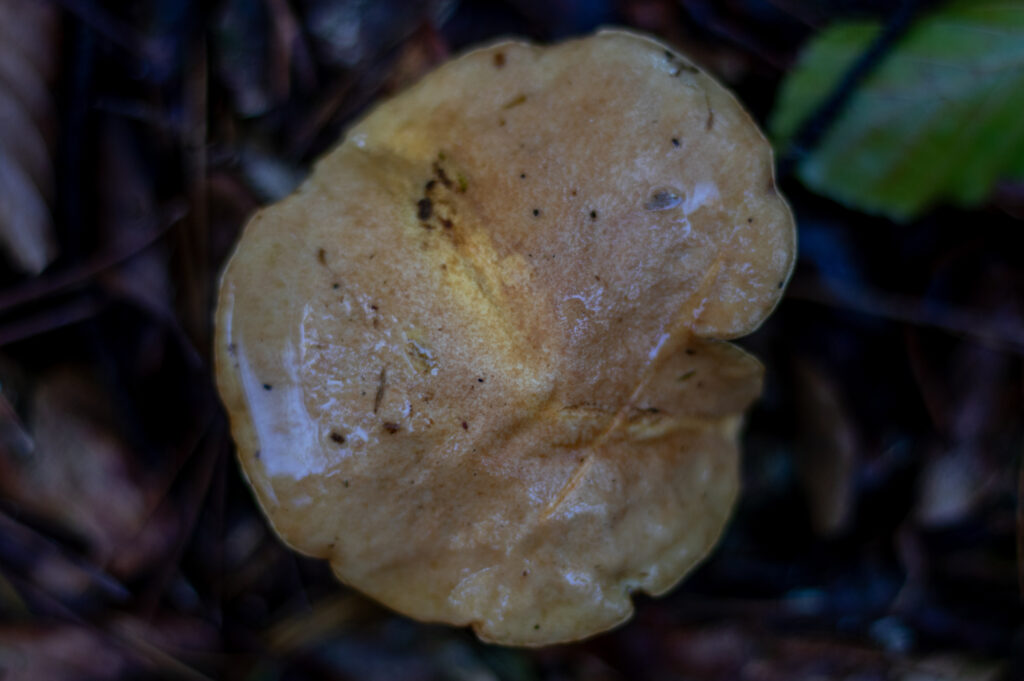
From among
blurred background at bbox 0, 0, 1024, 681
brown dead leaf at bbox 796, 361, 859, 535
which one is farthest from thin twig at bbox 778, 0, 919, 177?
brown dead leaf at bbox 796, 361, 859, 535

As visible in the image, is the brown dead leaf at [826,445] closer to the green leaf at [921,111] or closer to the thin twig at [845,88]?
the green leaf at [921,111]

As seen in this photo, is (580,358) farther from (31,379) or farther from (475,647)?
(31,379)

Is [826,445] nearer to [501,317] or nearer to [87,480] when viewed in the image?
[501,317]

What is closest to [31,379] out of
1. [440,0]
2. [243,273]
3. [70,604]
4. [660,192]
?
[70,604]

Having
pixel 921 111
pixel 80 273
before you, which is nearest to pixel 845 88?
pixel 921 111

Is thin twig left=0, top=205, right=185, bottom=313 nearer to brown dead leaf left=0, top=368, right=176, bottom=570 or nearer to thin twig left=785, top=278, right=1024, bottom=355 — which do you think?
brown dead leaf left=0, top=368, right=176, bottom=570

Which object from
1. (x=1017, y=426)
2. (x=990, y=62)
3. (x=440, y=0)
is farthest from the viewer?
(x=1017, y=426)
